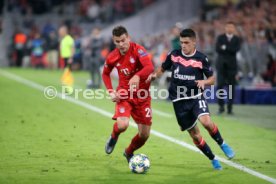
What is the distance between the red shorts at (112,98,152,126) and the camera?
1185 cm

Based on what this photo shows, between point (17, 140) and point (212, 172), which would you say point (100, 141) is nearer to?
point (17, 140)

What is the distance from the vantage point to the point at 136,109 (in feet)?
39.3

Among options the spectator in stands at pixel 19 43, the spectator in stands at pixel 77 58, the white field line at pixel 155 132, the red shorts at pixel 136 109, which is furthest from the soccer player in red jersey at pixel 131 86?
the spectator in stands at pixel 19 43

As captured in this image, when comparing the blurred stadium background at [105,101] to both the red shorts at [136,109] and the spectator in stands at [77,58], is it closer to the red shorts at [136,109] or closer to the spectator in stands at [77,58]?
the spectator in stands at [77,58]

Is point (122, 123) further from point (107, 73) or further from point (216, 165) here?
point (216, 165)

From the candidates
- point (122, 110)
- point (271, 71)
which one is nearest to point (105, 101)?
point (271, 71)

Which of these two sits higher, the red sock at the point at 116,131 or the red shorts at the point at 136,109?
the red shorts at the point at 136,109

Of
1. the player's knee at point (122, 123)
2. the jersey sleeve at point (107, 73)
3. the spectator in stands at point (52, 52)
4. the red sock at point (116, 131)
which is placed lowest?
the red sock at point (116, 131)

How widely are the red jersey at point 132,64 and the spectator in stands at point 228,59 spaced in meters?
9.19

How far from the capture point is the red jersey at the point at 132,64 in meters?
11.8

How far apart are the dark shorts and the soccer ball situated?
35.9 inches

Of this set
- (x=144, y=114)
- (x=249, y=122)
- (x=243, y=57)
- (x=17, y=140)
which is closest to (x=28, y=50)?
(x=243, y=57)

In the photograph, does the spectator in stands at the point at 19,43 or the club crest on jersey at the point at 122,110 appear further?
the spectator in stands at the point at 19,43

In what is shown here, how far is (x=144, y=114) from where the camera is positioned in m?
12.0
